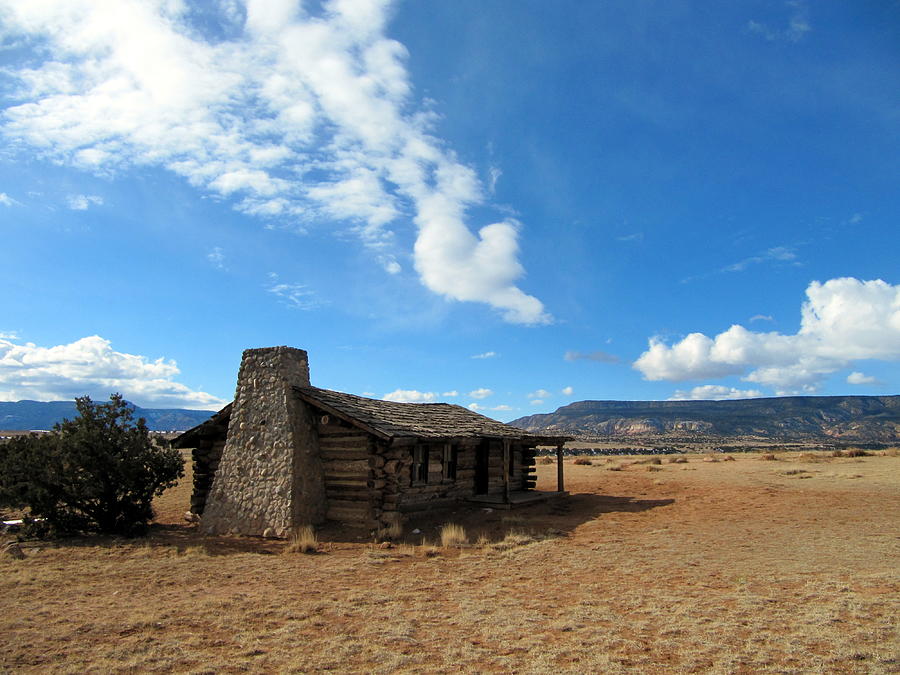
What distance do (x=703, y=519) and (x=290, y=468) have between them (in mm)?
10812

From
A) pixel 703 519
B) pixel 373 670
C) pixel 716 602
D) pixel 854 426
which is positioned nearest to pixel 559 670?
pixel 373 670

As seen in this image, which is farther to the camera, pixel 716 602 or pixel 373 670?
pixel 716 602

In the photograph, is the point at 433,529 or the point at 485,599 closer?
the point at 485,599

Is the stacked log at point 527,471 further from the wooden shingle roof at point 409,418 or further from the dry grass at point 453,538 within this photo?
the dry grass at point 453,538

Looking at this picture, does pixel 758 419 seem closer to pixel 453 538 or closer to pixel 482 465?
pixel 482 465

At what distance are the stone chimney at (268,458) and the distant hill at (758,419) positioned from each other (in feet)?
Result: 357

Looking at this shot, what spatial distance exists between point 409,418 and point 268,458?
4.23 metres

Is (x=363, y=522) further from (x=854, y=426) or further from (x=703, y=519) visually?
(x=854, y=426)

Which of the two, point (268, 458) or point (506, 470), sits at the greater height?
point (268, 458)

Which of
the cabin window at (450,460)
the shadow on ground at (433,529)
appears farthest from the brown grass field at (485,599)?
the cabin window at (450,460)

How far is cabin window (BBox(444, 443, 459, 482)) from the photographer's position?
17500mm

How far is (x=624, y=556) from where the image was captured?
1122 centimetres

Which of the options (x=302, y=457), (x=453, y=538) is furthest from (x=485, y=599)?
(x=302, y=457)

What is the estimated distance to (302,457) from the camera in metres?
14.4
